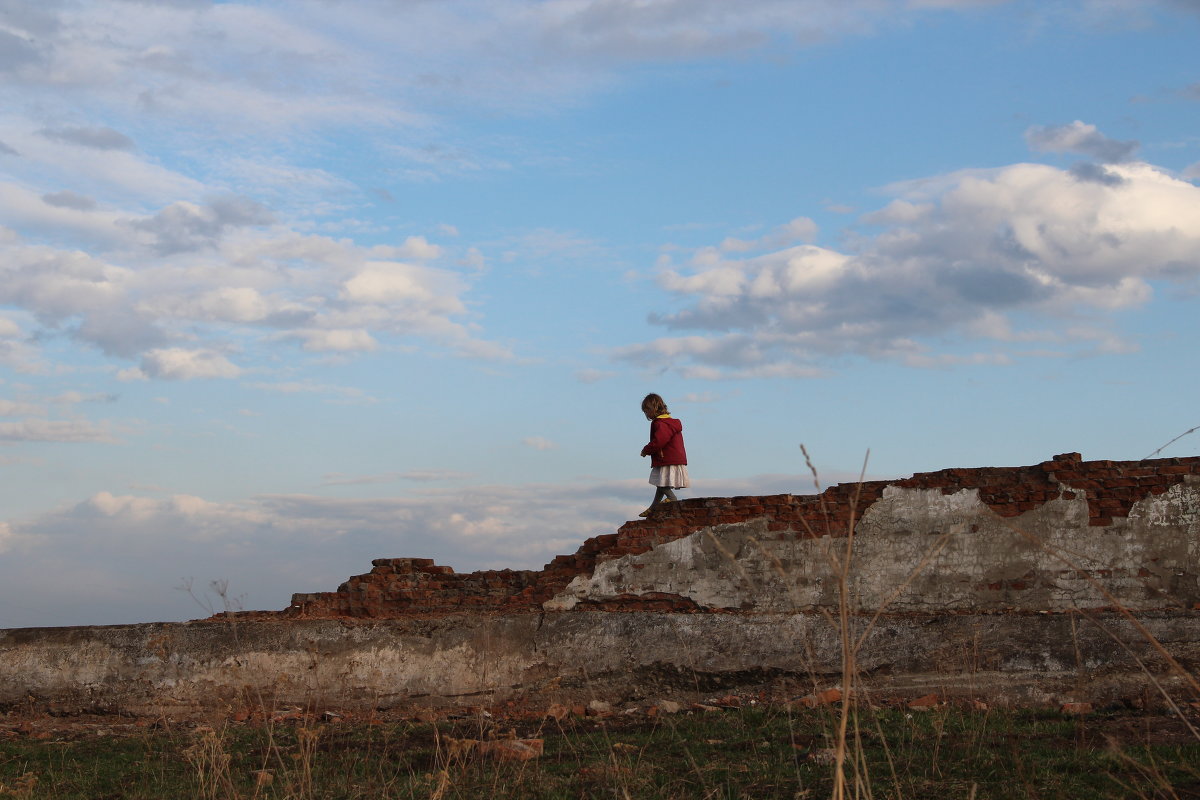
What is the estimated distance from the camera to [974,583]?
8344 mm

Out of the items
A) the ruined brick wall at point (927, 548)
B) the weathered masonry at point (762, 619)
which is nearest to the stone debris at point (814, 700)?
the weathered masonry at point (762, 619)

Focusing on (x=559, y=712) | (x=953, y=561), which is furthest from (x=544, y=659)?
(x=953, y=561)

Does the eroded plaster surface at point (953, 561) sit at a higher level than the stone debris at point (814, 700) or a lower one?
higher

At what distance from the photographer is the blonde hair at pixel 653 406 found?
9812 millimetres

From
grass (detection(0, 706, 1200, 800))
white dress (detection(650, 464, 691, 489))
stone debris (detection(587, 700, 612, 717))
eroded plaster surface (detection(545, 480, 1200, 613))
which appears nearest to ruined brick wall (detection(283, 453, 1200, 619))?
eroded plaster surface (detection(545, 480, 1200, 613))

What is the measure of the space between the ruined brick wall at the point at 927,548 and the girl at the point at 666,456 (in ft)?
0.99

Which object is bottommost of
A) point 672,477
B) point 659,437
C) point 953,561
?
point 953,561

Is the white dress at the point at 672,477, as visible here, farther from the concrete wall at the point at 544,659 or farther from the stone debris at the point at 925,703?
the stone debris at the point at 925,703

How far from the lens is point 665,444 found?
962cm

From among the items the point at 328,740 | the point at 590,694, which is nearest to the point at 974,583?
the point at 590,694

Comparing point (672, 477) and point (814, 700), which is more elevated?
point (672, 477)

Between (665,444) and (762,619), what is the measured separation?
212 cm

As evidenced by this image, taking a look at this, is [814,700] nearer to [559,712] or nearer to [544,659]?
[559,712]

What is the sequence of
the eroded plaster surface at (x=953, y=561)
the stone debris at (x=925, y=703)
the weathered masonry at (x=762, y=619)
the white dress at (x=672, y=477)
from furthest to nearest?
the white dress at (x=672, y=477) → the eroded plaster surface at (x=953, y=561) → the weathered masonry at (x=762, y=619) → the stone debris at (x=925, y=703)
